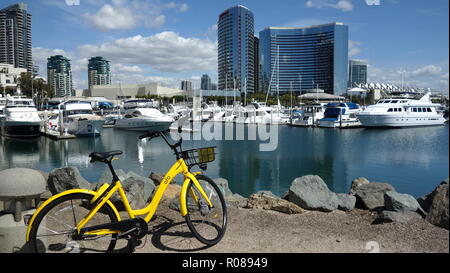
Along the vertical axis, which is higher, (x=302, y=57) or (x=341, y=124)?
(x=302, y=57)

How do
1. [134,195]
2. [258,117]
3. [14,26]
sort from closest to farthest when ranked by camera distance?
[134,195] → [14,26] → [258,117]

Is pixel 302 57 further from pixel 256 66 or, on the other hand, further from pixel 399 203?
pixel 399 203

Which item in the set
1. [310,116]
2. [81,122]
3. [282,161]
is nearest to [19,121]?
[81,122]

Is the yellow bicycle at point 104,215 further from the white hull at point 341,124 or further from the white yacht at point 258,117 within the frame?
the white yacht at point 258,117

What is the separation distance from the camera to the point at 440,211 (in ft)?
17.0

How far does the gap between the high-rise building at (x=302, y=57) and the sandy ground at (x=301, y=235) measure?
33.3m

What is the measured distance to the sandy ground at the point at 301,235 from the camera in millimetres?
4543

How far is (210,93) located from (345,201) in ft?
330

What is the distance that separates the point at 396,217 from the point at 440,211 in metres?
0.60

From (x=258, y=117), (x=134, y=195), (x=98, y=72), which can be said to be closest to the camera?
(x=134, y=195)

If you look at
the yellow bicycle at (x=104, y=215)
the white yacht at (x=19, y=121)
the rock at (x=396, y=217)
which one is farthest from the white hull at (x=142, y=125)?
the rock at (x=396, y=217)

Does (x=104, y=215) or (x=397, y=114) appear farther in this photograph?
(x=397, y=114)
